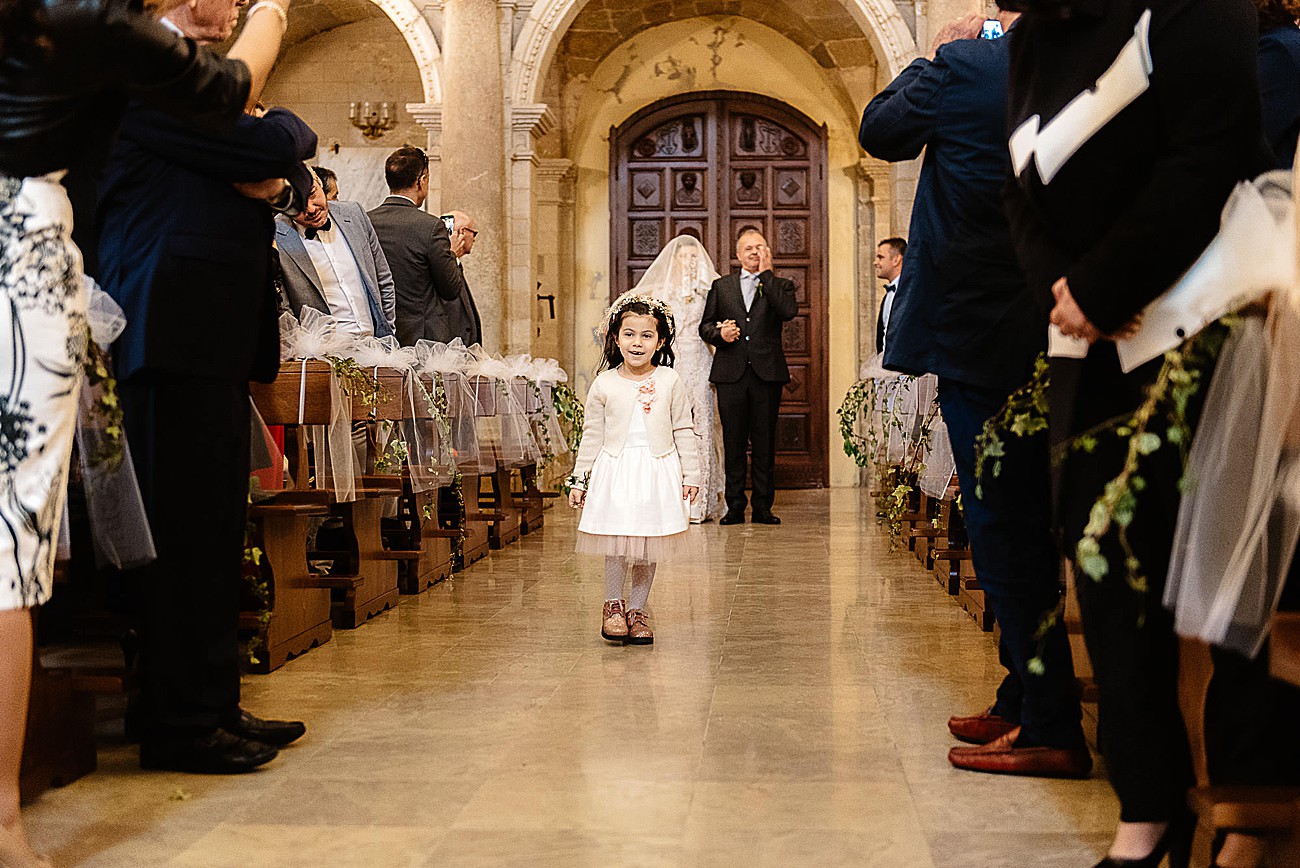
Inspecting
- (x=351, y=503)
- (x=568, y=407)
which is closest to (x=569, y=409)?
(x=568, y=407)

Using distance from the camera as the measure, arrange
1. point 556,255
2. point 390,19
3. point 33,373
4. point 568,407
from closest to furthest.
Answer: point 33,373 < point 568,407 < point 390,19 < point 556,255

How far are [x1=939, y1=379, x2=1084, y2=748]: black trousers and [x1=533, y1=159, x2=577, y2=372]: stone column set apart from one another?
385 inches

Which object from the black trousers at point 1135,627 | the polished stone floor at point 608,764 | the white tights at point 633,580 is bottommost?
the polished stone floor at point 608,764

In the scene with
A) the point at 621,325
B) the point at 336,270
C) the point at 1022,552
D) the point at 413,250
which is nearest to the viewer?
the point at 1022,552

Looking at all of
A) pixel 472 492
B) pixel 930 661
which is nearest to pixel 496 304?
pixel 472 492

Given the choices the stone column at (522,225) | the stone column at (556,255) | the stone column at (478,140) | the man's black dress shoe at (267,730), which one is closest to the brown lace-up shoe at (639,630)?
the man's black dress shoe at (267,730)

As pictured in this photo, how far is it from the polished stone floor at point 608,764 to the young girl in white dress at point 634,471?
0.23 m

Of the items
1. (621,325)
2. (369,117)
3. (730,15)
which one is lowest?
(621,325)

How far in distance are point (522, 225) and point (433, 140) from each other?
3.16ft

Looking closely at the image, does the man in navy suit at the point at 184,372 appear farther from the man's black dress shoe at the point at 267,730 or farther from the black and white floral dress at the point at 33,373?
the black and white floral dress at the point at 33,373

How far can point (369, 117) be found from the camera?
41.2ft

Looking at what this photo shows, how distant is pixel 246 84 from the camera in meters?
2.56

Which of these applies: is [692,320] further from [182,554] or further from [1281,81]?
[1281,81]

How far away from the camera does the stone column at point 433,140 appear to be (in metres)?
10.6
